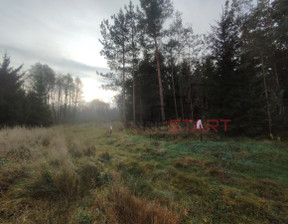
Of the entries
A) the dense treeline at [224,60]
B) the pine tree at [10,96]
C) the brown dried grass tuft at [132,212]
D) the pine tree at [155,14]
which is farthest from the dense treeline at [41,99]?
the pine tree at [155,14]

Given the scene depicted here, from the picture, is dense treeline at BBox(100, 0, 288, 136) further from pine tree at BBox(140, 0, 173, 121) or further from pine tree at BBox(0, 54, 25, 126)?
pine tree at BBox(0, 54, 25, 126)

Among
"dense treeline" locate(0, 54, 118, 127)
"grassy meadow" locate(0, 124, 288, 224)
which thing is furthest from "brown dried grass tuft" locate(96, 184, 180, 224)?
"dense treeline" locate(0, 54, 118, 127)

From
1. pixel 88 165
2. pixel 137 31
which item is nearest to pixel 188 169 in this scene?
pixel 88 165

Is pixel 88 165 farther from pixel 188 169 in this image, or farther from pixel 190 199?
pixel 188 169

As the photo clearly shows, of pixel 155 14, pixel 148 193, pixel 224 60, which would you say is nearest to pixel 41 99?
pixel 155 14

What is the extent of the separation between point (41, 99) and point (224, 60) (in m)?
20.4

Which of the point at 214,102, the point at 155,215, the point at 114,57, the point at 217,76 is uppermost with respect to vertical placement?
the point at 114,57

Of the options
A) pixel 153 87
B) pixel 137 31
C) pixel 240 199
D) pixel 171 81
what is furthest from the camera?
pixel 171 81

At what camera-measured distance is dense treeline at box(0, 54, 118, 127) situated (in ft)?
35.4

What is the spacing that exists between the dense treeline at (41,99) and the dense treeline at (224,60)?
378 inches

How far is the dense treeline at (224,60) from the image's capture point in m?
6.70

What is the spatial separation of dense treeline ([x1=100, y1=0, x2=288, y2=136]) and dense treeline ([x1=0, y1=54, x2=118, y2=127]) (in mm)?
9607

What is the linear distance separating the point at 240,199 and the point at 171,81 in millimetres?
14775

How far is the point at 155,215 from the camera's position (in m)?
1.48
